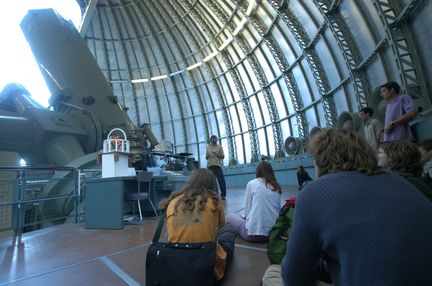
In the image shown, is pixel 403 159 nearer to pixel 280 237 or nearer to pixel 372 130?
pixel 280 237

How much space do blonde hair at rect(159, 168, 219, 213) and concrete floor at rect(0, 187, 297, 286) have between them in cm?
60

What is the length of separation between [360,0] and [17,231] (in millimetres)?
9935

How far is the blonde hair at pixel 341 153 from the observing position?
114cm

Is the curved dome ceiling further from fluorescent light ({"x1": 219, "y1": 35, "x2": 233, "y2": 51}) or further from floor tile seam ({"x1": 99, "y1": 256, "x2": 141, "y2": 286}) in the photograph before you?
floor tile seam ({"x1": 99, "y1": 256, "x2": 141, "y2": 286})

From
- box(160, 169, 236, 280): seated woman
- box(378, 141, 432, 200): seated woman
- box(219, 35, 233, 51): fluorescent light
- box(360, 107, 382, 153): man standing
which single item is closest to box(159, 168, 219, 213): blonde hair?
box(160, 169, 236, 280): seated woman

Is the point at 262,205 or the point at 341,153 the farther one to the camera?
the point at 262,205

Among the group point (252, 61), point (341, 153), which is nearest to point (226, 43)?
point (252, 61)

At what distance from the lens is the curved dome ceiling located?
7625 mm

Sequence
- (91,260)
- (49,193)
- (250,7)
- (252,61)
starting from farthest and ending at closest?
(252,61), (250,7), (49,193), (91,260)

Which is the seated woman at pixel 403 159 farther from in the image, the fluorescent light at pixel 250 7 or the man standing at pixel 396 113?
the fluorescent light at pixel 250 7

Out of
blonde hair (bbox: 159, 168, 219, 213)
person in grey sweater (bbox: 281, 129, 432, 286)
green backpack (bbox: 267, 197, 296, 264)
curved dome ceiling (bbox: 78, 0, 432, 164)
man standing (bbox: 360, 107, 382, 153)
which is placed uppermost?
curved dome ceiling (bbox: 78, 0, 432, 164)

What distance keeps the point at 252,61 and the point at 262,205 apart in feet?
43.1

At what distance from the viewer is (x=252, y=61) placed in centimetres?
1494

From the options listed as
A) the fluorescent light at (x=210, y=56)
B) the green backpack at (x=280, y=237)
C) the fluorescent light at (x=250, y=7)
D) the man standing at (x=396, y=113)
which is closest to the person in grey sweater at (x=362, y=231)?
the green backpack at (x=280, y=237)
